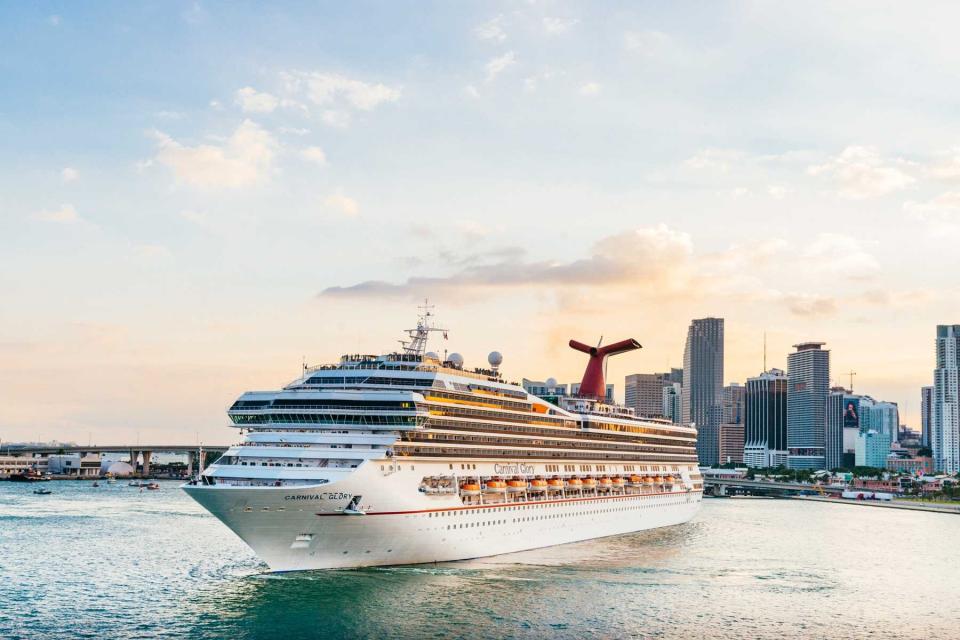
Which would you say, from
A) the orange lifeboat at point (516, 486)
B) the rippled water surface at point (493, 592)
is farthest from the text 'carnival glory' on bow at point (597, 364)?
the orange lifeboat at point (516, 486)

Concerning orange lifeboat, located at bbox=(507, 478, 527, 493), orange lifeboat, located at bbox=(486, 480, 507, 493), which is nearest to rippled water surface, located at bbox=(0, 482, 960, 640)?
orange lifeboat, located at bbox=(507, 478, 527, 493)

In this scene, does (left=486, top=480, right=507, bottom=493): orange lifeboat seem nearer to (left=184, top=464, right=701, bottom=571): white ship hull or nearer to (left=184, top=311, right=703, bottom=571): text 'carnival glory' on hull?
(left=184, top=311, right=703, bottom=571): text 'carnival glory' on hull

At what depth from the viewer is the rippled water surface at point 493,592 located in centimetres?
4744

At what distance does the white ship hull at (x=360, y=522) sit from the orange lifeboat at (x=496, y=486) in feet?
2.94

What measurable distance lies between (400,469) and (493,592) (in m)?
9.20

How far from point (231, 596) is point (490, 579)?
50.7 ft

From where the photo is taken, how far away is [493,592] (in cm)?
5434

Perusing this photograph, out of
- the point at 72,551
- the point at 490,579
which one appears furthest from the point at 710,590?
the point at 72,551

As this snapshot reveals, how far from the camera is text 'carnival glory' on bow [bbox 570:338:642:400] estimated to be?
104m

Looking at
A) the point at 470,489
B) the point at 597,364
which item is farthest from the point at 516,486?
the point at 597,364

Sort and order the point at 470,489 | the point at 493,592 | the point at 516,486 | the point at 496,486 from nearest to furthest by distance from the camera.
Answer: the point at 493,592 → the point at 470,489 → the point at 496,486 → the point at 516,486

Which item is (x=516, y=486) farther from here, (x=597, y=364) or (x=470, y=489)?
(x=597, y=364)

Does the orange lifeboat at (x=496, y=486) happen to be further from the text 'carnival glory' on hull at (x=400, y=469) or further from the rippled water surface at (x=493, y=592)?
the rippled water surface at (x=493, y=592)

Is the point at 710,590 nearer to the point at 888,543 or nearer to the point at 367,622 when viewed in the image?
the point at 367,622
